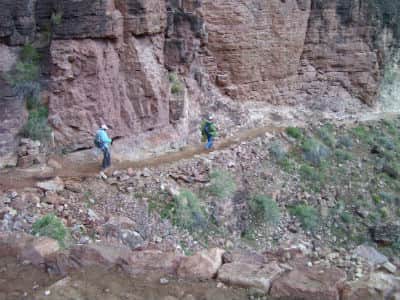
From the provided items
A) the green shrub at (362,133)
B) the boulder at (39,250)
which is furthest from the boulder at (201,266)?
the green shrub at (362,133)

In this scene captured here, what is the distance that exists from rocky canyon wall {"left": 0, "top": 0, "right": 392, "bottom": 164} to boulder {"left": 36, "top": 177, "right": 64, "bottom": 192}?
1731mm

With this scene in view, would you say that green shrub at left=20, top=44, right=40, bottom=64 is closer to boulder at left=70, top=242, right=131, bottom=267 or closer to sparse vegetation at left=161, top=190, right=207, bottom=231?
sparse vegetation at left=161, top=190, right=207, bottom=231

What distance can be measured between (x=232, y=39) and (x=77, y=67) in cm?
632

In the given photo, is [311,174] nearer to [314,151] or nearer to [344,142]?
[314,151]

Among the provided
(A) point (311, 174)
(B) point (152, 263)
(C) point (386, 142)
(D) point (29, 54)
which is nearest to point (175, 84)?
(D) point (29, 54)

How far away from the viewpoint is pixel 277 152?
1492 cm

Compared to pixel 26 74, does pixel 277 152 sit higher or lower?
lower

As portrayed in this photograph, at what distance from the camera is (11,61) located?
1234cm

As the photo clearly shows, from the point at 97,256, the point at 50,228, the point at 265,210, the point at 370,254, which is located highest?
the point at 97,256

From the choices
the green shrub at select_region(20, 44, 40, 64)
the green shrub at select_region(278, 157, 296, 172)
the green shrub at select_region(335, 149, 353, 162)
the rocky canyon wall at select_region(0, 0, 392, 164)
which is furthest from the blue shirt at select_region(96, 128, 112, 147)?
the green shrub at select_region(335, 149, 353, 162)

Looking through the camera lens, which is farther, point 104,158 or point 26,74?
point 26,74

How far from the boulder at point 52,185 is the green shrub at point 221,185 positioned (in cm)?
375

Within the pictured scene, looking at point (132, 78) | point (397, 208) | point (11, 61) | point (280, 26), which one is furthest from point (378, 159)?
point (11, 61)

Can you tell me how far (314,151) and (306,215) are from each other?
10.8 feet
